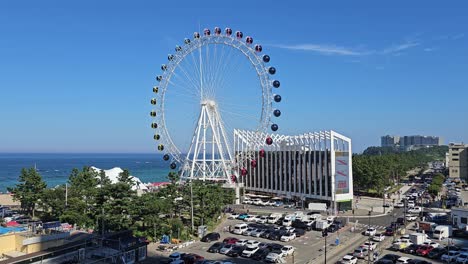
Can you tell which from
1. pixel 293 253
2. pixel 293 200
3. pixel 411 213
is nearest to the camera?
pixel 293 253

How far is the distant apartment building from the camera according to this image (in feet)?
375

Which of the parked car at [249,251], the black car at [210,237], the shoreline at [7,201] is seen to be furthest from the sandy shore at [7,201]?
the parked car at [249,251]

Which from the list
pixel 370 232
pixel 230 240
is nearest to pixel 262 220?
pixel 230 240

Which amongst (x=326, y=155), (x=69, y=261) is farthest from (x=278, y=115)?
(x=69, y=261)

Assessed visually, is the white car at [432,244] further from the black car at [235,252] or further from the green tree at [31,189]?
the green tree at [31,189]

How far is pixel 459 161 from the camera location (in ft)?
376

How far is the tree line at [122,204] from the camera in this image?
40.8 metres

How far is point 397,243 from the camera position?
38.4m

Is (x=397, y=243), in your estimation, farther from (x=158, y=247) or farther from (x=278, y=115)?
(x=278, y=115)

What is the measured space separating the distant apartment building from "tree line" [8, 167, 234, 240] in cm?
8116

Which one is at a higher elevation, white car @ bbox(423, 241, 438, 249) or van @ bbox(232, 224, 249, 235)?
white car @ bbox(423, 241, 438, 249)

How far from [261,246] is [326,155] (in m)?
26.8

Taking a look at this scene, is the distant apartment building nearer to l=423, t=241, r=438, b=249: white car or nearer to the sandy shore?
l=423, t=241, r=438, b=249: white car

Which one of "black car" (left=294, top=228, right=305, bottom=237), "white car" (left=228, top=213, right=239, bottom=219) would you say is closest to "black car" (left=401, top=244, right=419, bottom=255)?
"black car" (left=294, top=228, right=305, bottom=237)
